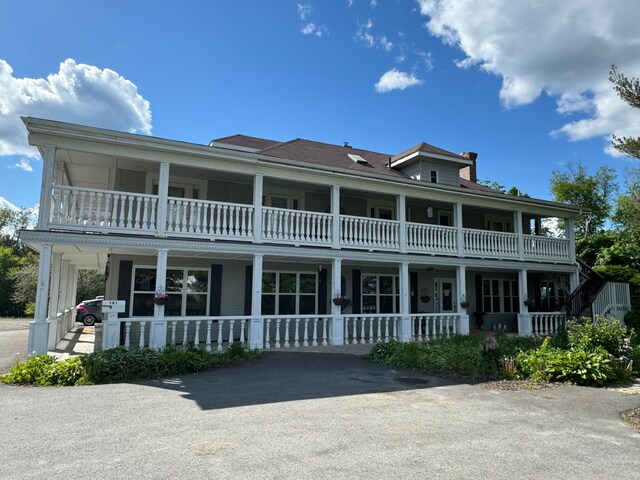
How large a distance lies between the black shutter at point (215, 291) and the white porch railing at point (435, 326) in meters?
6.42

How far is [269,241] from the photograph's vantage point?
12109 mm

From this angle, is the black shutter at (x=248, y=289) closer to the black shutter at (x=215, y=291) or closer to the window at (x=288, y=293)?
the window at (x=288, y=293)

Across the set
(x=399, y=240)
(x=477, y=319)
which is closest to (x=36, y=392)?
(x=399, y=240)

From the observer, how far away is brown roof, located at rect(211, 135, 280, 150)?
1597 centimetres

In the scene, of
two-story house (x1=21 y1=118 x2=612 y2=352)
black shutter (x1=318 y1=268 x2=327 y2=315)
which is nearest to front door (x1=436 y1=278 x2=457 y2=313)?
two-story house (x1=21 y1=118 x2=612 y2=352)

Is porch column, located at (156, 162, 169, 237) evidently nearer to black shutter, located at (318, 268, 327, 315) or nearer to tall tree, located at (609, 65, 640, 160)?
black shutter, located at (318, 268, 327, 315)

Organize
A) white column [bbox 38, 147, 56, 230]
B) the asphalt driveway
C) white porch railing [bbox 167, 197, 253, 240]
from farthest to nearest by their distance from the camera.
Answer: white porch railing [bbox 167, 197, 253, 240] → white column [bbox 38, 147, 56, 230] → the asphalt driveway

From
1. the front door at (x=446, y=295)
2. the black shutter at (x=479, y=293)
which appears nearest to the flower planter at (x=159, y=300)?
the front door at (x=446, y=295)

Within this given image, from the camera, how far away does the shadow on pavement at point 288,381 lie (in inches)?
276

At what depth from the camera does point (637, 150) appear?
27.1 feet

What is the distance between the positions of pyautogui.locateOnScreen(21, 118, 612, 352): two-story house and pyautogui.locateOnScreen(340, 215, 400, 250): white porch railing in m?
0.07

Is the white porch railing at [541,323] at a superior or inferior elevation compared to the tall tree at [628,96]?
inferior

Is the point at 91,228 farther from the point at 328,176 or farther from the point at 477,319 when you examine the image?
the point at 477,319

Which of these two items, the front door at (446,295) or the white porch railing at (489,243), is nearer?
the white porch railing at (489,243)
